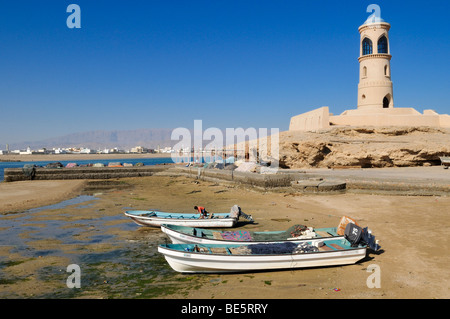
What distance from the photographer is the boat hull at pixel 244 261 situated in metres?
8.23

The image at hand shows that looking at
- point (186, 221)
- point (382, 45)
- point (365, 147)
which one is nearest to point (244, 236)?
point (186, 221)

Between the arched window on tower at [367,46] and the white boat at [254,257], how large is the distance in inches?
1362

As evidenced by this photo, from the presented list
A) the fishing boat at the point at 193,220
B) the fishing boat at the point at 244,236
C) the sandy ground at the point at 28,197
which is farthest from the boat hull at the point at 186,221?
the sandy ground at the point at 28,197

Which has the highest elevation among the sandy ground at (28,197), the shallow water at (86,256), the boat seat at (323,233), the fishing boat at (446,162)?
the fishing boat at (446,162)

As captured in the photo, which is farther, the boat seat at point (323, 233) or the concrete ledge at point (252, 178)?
the concrete ledge at point (252, 178)

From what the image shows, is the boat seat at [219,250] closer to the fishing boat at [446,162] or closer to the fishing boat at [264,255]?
the fishing boat at [264,255]

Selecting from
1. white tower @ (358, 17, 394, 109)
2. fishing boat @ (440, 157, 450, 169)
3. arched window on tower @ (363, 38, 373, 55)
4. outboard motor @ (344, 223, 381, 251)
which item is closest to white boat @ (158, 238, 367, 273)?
outboard motor @ (344, 223, 381, 251)

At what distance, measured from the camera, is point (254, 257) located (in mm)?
8242

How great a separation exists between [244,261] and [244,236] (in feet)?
7.05

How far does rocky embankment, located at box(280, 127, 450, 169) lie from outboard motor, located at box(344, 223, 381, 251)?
20.3m

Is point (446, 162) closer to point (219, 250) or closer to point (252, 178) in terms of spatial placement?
point (252, 178)

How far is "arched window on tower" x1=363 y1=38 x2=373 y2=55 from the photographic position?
37000mm

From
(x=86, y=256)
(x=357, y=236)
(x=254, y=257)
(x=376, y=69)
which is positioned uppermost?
(x=376, y=69)

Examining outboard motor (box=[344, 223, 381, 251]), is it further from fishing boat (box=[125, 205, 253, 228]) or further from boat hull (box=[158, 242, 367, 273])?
fishing boat (box=[125, 205, 253, 228])
